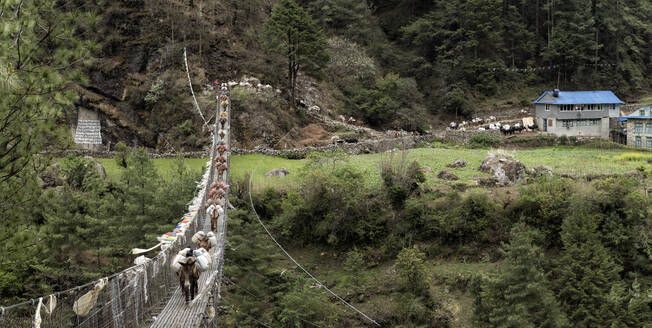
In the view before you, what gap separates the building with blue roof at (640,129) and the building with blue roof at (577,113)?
10.5 feet

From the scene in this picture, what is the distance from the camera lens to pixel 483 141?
30438 millimetres

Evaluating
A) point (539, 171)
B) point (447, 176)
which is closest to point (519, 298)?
point (447, 176)

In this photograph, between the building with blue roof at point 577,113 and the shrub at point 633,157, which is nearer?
the shrub at point 633,157

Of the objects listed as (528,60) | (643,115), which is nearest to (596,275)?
(643,115)

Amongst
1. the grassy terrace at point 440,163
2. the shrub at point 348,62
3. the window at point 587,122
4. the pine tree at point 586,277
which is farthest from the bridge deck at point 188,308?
the window at point 587,122

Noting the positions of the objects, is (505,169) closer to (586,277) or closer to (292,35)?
(586,277)

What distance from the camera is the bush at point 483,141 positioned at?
30.1m

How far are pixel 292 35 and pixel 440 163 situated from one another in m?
10.5

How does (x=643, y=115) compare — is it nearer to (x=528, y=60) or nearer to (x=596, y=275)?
(x=528, y=60)

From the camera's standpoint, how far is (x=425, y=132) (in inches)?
1235

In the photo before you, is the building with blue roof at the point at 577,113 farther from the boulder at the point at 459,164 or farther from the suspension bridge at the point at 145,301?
the suspension bridge at the point at 145,301

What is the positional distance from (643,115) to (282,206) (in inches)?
841

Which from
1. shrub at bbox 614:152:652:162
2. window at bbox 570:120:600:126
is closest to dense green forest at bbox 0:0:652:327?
shrub at bbox 614:152:652:162

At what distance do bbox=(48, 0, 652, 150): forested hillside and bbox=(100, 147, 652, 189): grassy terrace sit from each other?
277 cm
